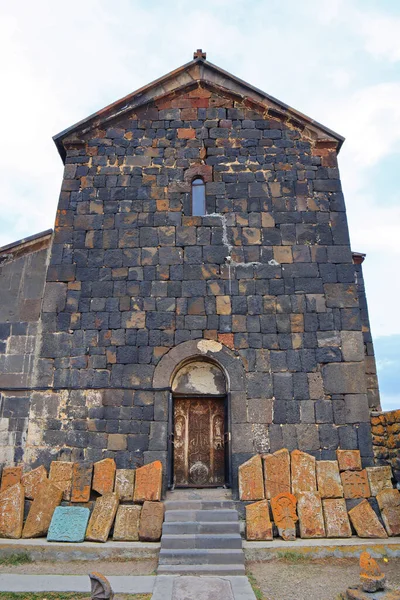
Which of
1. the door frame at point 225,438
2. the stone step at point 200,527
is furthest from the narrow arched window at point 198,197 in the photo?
the stone step at point 200,527

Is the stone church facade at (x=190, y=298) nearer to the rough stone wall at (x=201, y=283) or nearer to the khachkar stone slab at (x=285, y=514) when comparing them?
the rough stone wall at (x=201, y=283)

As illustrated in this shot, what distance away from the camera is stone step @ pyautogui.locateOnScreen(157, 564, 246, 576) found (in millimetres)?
5461

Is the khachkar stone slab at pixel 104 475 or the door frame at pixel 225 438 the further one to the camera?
the door frame at pixel 225 438

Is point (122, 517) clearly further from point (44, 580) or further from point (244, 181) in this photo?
point (244, 181)

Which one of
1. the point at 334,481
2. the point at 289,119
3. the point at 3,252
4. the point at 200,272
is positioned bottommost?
the point at 334,481

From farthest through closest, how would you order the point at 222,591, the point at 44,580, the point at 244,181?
the point at 244,181 → the point at 44,580 → the point at 222,591

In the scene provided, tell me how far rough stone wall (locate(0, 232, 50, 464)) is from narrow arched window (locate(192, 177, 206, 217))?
8.68 ft

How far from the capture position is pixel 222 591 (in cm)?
491

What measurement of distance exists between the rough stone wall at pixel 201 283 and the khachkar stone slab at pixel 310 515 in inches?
25.8

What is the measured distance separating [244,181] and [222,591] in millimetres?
6224

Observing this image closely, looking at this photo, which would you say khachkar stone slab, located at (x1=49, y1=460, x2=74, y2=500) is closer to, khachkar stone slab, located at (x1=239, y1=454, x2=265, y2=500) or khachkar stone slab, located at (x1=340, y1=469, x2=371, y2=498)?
khachkar stone slab, located at (x1=239, y1=454, x2=265, y2=500)

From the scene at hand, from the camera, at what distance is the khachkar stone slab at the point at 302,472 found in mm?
6648

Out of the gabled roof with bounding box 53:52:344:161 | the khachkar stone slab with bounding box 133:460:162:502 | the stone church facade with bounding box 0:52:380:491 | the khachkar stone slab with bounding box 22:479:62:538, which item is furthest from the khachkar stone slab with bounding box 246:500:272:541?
the gabled roof with bounding box 53:52:344:161

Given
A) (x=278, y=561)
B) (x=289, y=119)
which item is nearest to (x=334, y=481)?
(x=278, y=561)
